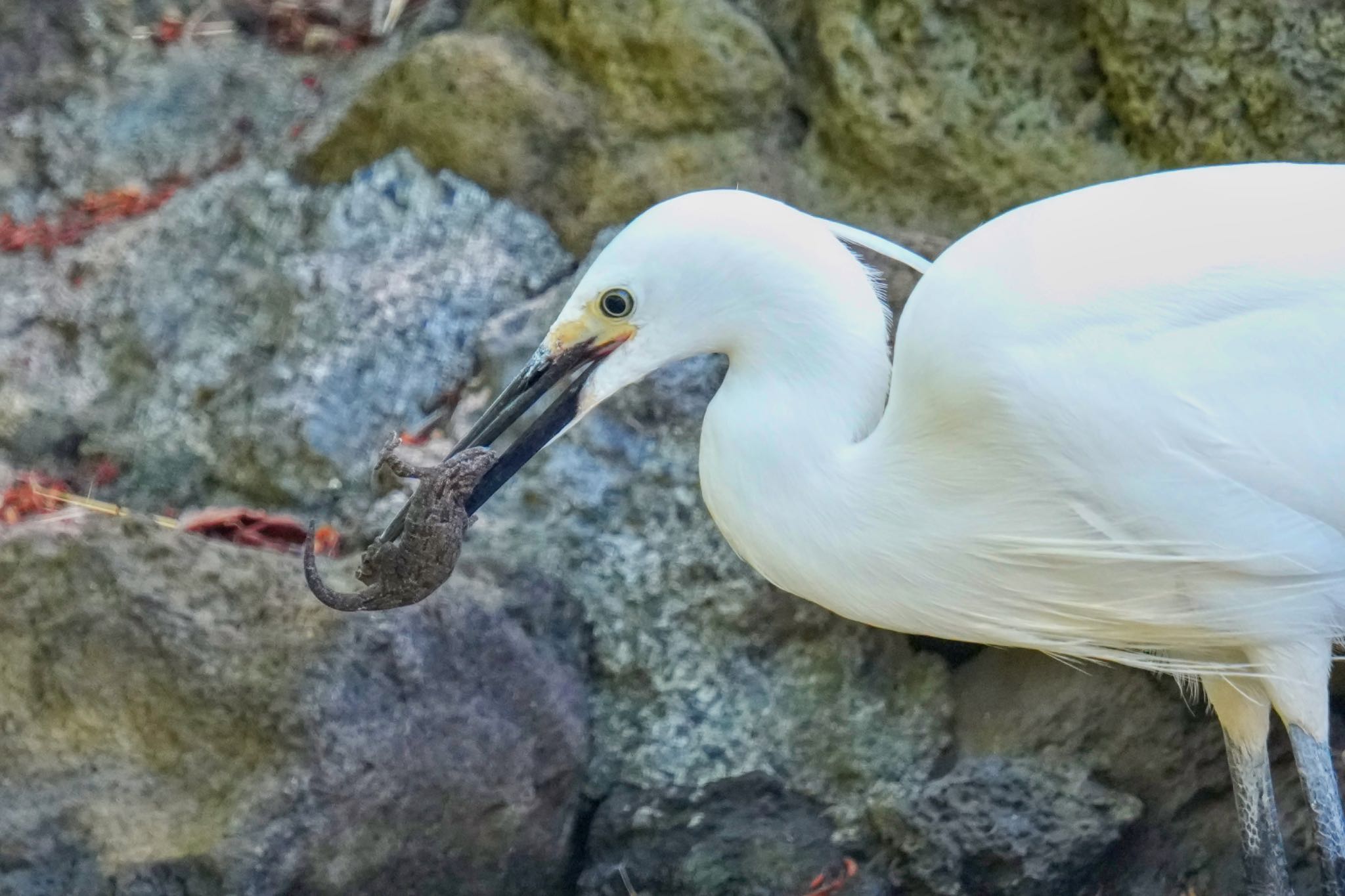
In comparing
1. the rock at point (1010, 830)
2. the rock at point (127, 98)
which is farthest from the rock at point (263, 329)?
the rock at point (1010, 830)

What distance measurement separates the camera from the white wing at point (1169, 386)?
188 cm

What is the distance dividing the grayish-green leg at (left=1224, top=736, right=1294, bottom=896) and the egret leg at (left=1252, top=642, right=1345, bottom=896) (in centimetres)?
8

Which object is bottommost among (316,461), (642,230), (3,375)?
(3,375)

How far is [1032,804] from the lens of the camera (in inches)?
91.5

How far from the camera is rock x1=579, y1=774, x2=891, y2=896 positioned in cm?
246

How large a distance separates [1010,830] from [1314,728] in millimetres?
471

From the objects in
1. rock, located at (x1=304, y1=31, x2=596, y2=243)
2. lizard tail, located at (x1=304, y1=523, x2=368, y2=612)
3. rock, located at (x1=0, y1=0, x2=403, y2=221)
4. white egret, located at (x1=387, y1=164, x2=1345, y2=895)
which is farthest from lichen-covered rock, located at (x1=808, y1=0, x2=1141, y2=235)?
lizard tail, located at (x1=304, y1=523, x2=368, y2=612)

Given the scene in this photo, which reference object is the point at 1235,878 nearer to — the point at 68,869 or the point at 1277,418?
the point at 1277,418

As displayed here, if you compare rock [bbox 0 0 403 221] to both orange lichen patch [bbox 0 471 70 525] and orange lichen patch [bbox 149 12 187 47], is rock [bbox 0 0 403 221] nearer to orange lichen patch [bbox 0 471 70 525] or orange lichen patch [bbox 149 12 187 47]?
orange lichen patch [bbox 149 12 187 47]

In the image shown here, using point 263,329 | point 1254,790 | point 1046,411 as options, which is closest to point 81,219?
point 263,329

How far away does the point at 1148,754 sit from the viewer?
2412 millimetres

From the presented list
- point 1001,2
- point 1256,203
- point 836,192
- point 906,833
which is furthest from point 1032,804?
point 1001,2

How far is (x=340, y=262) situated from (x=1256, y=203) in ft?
5.58

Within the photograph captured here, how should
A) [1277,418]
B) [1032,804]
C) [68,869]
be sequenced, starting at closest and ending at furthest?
[1277,418]
[68,869]
[1032,804]
